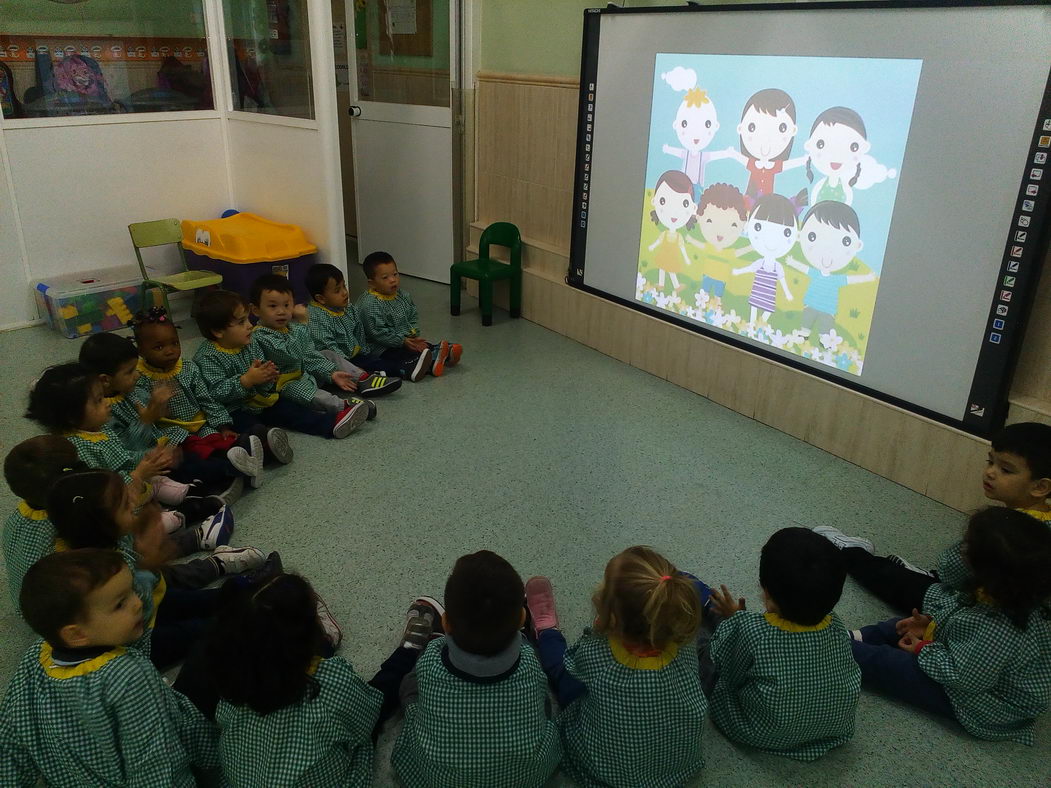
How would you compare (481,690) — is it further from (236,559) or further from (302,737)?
(236,559)

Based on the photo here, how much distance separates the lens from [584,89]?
3.90 metres

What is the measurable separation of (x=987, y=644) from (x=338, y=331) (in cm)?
279

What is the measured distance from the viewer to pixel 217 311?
2926mm

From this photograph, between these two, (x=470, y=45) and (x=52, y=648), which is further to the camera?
(x=470, y=45)

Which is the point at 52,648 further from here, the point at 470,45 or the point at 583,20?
the point at 470,45

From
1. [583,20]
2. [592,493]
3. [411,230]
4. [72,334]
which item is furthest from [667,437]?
[72,334]

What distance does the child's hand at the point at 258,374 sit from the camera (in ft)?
9.79

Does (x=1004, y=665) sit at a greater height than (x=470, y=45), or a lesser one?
lesser

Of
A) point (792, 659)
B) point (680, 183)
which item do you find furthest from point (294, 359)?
point (792, 659)

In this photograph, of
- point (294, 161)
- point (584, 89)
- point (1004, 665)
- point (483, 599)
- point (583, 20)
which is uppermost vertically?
point (583, 20)

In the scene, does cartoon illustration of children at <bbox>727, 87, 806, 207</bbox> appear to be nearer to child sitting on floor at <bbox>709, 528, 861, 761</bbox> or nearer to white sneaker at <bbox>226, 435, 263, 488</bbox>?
child sitting on floor at <bbox>709, 528, 861, 761</bbox>

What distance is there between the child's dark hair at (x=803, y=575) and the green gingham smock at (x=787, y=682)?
59mm

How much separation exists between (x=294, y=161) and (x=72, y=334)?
1438mm

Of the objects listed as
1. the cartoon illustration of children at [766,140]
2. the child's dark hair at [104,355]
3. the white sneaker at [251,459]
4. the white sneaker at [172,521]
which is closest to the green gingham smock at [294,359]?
the white sneaker at [251,459]
